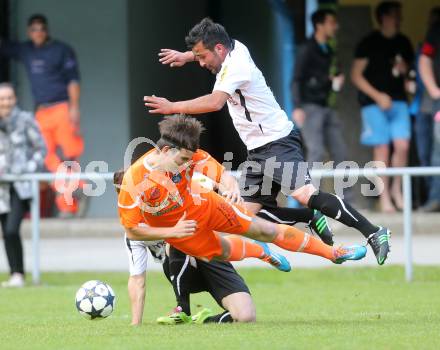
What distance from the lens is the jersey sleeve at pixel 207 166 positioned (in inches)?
381

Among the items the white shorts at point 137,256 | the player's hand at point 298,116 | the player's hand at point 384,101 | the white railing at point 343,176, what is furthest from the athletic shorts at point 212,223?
the player's hand at point 384,101

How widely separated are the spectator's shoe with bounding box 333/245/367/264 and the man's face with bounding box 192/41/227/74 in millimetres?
1719

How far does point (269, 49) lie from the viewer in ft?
62.3

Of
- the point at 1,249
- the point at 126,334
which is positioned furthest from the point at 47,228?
the point at 126,334

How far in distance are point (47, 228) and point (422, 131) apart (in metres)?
5.06

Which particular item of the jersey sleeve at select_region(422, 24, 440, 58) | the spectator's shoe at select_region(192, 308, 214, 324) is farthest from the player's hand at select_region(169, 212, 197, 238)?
the jersey sleeve at select_region(422, 24, 440, 58)

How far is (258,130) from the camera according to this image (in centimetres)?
1027

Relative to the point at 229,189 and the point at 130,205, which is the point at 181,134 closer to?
the point at 130,205

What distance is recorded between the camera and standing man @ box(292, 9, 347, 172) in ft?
50.9

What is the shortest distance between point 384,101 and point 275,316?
616 centimetres

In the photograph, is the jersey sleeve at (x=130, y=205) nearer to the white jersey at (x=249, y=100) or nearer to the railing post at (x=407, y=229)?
the white jersey at (x=249, y=100)

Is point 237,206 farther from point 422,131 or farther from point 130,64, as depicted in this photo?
point 130,64

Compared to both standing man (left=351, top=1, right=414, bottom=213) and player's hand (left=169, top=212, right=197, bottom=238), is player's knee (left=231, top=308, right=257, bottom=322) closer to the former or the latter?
player's hand (left=169, top=212, right=197, bottom=238)

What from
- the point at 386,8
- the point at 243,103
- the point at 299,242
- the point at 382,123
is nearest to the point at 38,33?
the point at 386,8
